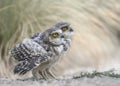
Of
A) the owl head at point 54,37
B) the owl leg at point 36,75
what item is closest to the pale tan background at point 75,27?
the owl leg at point 36,75

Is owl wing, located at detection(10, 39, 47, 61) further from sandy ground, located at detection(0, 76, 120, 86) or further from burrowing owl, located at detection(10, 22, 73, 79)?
sandy ground, located at detection(0, 76, 120, 86)

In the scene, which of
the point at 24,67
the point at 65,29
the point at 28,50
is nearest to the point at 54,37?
the point at 65,29

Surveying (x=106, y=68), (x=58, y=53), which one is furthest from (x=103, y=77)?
(x=106, y=68)

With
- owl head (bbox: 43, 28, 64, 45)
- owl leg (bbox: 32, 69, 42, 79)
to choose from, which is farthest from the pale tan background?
owl head (bbox: 43, 28, 64, 45)

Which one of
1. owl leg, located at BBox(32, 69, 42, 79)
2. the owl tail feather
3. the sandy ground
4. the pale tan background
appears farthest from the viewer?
the pale tan background

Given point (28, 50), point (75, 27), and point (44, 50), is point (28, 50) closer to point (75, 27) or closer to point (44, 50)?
point (44, 50)

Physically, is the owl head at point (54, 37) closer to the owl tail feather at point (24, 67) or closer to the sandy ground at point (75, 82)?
the owl tail feather at point (24, 67)

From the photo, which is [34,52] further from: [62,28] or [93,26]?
[93,26]
